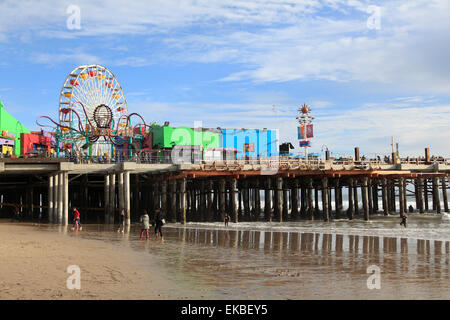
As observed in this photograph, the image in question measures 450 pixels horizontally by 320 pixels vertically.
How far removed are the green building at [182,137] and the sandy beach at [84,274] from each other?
37758 mm

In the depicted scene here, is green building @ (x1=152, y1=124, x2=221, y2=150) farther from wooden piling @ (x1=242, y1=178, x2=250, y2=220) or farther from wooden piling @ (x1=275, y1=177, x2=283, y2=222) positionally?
wooden piling @ (x1=275, y1=177, x2=283, y2=222)

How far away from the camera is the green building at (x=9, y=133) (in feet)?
185

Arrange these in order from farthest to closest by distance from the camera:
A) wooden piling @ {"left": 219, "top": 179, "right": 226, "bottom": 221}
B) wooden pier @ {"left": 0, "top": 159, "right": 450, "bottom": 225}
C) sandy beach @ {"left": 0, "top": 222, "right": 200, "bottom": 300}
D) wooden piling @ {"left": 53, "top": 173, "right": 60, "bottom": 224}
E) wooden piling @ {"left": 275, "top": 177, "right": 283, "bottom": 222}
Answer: wooden piling @ {"left": 275, "top": 177, "right": 283, "bottom": 222} < wooden piling @ {"left": 219, "top": 179, "right": 226, "bottom": 221} < wooden pier @ {"left": 0, "top": 159, "right": 450, "bottom": 225} < wooden piling @ {"left": 53, "top": 173, "right": 60, "bottom": 224} < sandy beach @ {"left": 0, "top": 222, "right": 200, "bottom": 300}

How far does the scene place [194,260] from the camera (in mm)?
14961

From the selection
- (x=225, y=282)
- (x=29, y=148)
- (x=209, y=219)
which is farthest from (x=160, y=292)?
(x=29, y=148)

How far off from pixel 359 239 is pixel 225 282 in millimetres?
13904

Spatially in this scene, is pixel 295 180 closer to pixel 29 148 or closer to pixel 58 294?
pixel 29 148

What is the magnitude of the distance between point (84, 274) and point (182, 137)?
45299mm

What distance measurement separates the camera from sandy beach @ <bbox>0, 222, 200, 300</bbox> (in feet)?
31.5

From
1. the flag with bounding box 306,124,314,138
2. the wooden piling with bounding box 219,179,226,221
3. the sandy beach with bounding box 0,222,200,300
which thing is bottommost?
the sandy beach with bounding box 0,222,200,300

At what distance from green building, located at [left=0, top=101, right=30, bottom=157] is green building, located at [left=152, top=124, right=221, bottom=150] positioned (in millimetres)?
17041

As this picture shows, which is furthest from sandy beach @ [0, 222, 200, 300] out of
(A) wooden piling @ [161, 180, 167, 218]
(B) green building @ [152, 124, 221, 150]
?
(B) green building @ [152, 124, 221, 150]

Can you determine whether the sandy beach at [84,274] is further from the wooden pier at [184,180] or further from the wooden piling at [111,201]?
the wooden piling at [111,201]

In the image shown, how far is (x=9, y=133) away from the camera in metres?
58.4
